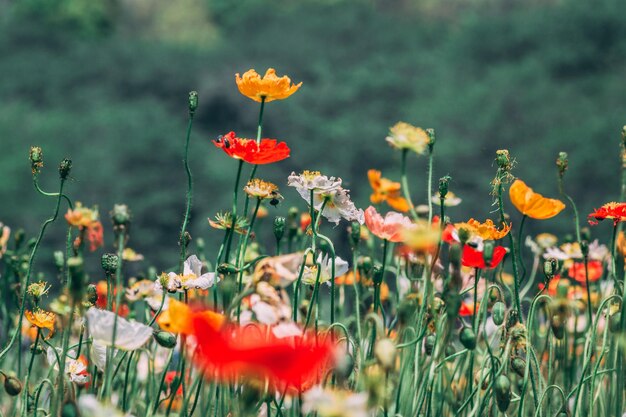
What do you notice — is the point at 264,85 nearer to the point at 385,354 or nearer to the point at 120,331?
the point at 120,331

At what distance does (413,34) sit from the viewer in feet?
21.9

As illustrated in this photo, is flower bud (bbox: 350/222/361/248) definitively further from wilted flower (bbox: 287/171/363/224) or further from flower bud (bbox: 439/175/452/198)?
flower bud (bbox: 439/175/452/198)

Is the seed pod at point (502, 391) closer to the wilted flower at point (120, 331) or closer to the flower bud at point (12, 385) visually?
the wilted flower at point (120, 331)

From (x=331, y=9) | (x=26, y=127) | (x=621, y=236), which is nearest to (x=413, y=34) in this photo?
(x=331, y=9)

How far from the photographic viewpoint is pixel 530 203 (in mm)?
1051

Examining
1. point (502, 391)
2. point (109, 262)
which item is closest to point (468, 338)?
point (502, 391)

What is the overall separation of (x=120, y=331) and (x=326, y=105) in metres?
4.81

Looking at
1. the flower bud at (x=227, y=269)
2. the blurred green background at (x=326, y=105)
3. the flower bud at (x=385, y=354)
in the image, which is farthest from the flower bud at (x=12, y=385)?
the blurred green background at (x=326, y=105)

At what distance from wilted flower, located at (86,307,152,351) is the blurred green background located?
3293mm

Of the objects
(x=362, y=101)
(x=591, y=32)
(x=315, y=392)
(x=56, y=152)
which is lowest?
(x=315, y=392)

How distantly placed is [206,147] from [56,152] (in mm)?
1005

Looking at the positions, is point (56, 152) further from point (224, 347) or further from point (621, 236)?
point (224, 347)

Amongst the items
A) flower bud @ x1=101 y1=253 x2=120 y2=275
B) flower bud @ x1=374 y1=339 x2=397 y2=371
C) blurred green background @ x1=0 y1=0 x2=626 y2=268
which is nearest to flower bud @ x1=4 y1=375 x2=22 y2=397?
flower bud @ x1=101 y1=253 x2=120 y2=275

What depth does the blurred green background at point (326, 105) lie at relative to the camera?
4.65m
